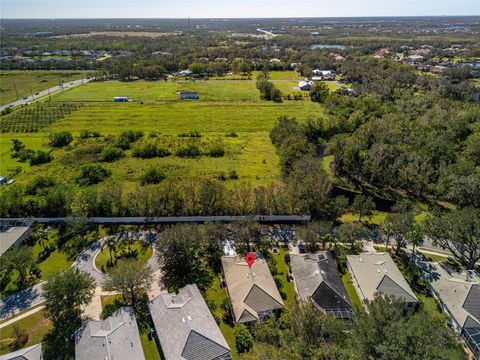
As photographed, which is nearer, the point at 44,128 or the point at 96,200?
the point at 96,200

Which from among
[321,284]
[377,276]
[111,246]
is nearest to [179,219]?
[111,246]

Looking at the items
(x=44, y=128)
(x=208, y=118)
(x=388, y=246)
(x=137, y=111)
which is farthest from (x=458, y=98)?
(x=44, y=128)

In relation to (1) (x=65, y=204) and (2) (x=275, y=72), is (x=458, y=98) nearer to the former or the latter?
(2) (x=275, y=72)

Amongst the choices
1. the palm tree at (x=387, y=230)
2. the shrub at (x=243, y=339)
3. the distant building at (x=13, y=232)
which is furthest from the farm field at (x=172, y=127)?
the shrub at (x=243, y=339)

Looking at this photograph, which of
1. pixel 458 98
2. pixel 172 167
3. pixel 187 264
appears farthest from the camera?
pixel 458 98

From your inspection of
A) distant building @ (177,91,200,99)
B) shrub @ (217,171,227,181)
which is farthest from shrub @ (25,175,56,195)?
distant building @ (177,91,200,99)

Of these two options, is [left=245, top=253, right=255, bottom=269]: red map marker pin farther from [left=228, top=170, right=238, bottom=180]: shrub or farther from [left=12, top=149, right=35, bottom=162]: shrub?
[left=12, top=149, right=35, bottom=162]: shrub

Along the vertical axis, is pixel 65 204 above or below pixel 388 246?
above
